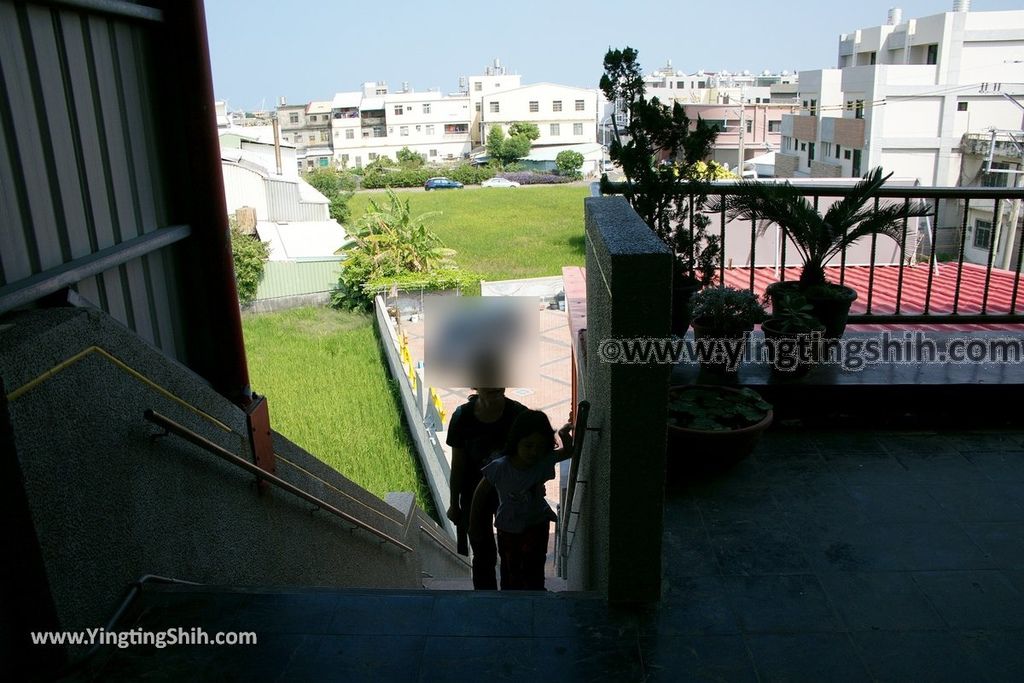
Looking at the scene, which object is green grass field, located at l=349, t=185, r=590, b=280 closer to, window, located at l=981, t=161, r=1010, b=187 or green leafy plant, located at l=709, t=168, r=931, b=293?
window, located at l=981, t=161, r=1010, b=187

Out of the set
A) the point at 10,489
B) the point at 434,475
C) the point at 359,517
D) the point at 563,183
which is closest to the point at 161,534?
the point at 10,489

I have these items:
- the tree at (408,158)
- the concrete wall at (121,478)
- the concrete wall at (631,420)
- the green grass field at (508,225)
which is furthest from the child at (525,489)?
the tree at (408,158)

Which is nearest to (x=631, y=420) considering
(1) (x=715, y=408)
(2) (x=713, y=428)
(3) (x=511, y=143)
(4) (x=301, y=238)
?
(2) (x=713, y=428)

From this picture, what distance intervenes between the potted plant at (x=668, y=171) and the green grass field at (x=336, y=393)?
8.58 m

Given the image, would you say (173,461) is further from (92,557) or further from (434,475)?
(434,475)

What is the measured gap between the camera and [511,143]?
2911 inches

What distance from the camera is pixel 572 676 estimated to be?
2.47 meters

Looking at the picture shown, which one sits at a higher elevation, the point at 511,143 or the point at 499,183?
the point at 511,143

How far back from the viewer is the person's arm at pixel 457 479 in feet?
13.7

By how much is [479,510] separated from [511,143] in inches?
2848

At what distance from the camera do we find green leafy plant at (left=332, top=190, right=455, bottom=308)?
25.8 m

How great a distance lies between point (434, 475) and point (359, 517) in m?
7.41

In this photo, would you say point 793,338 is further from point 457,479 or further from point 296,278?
point 296,278

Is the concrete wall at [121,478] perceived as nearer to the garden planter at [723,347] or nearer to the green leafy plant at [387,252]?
the garden planter at [723,347]
